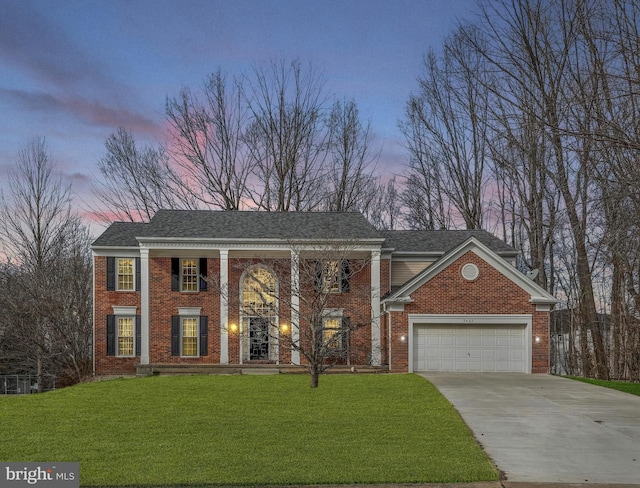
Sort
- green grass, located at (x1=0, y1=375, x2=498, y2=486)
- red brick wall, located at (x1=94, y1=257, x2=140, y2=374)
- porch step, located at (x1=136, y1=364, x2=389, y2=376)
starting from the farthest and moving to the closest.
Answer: red brick wall, located at (x1=94, y1=257, x2=140, y2=374) → porch step, located at (x1=136, y1=364, x2=389, y2=376) → green grass, located at (x1=0, y1=375, x2=498, y2=486)

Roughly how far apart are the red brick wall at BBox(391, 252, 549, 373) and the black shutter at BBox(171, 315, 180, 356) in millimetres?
9320

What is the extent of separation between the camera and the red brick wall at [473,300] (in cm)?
2478

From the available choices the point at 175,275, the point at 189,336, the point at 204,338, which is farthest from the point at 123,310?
the point at 204,338

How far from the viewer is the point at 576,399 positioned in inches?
673

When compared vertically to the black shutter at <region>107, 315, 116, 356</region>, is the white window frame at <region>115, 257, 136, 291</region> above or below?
above

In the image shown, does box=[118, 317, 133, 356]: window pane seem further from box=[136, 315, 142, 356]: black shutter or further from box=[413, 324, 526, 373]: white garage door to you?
box=[413, 324, 526, 373]: white garage door

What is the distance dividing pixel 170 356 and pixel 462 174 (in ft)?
77.0

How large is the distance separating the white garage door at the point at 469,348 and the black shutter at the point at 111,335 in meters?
12.8

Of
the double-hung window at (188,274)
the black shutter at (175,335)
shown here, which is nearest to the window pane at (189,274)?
the double-hung window at (188,274)

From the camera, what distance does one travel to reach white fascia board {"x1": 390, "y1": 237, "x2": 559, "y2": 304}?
24734 millimetres

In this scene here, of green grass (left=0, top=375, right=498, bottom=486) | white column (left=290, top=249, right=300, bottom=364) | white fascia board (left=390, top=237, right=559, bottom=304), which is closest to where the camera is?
green grass (left=0, top=375, right=498, bottom=486)

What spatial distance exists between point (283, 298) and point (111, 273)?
7612 millimetres

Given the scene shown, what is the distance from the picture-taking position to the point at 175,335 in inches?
1082

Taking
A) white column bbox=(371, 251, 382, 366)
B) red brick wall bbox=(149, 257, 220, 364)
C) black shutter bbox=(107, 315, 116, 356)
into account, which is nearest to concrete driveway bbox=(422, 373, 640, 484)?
white column bbox=(371, 251, 382, 366)
